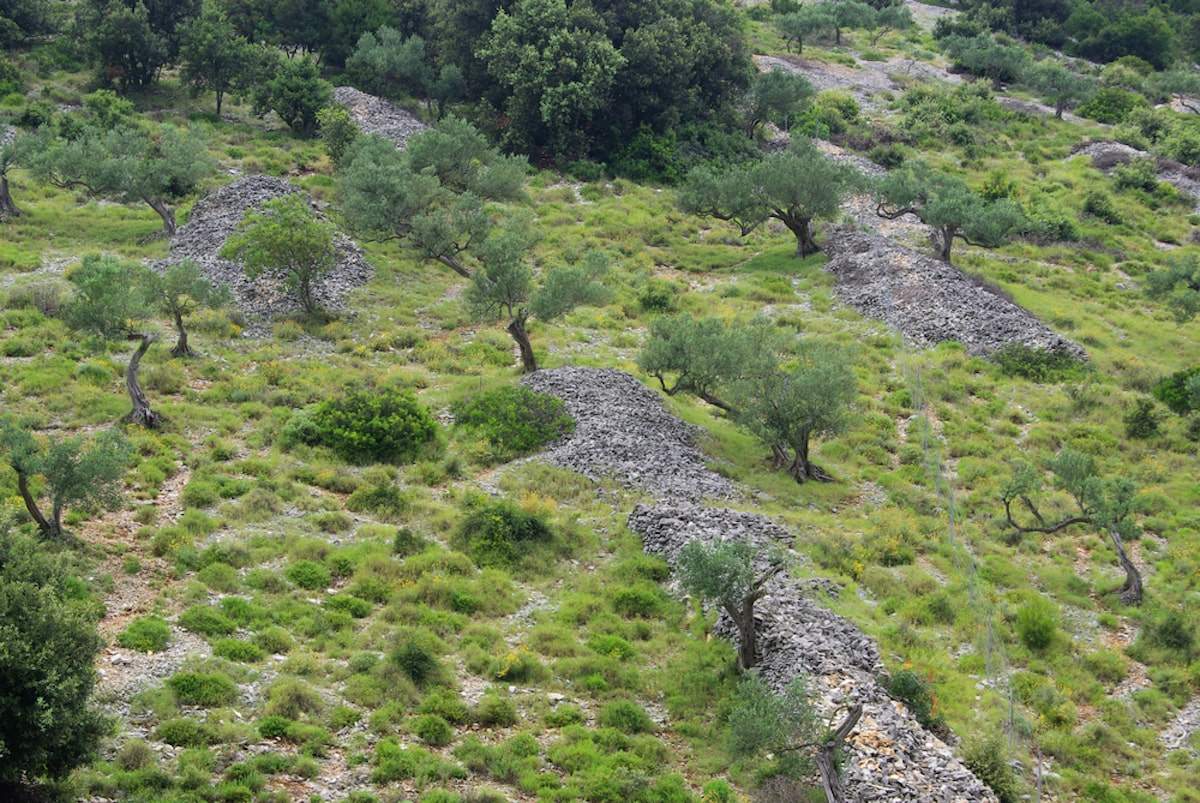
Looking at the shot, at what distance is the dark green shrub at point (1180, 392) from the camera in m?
52.5

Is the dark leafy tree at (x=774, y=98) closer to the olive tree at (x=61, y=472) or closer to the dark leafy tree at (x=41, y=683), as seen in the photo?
the olive tree at (x=61, y=472)

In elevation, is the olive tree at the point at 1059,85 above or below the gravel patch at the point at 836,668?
above

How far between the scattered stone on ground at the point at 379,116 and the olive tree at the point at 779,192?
67.1 feet

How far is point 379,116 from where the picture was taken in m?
81.3

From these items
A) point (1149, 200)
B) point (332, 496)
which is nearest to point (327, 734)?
point (332, 496)

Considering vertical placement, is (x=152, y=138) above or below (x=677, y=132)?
below

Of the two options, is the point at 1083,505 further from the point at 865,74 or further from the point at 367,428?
the point at 865,74

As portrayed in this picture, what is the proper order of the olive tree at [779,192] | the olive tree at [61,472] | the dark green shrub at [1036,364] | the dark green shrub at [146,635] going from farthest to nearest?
the olive tree at [779,192]
the dark green shrub at [1036,364]
the olive tree at [61,472]
the dark green shrub at [146,635]

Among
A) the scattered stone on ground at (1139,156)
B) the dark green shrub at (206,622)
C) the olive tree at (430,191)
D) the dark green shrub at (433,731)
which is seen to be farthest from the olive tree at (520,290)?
the scattered stone on ground at (1139,156)

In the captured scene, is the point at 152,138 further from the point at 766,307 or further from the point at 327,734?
the point at 327,734

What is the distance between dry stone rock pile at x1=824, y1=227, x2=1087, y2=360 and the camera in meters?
58.5

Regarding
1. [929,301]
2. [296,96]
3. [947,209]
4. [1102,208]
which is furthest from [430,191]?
[1102,208]

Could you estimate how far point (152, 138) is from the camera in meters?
73.6

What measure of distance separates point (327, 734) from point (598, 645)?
8.35 m
